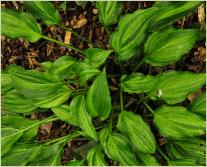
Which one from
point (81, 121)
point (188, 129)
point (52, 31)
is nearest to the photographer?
point (188, 129)

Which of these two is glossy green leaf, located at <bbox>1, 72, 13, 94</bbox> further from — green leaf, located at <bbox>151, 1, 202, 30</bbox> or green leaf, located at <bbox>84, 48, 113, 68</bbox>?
green leaf, located at <bbox>151, 1, 202, 30</bbox>

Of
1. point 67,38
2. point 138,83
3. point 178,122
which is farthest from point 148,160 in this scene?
point 67,38

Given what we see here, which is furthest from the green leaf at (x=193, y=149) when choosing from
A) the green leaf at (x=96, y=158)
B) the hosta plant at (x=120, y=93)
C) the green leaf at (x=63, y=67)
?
the green leaf at (x=63, y=67)

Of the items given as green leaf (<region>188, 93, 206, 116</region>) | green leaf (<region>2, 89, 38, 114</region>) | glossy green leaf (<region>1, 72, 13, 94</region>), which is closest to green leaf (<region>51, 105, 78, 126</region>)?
green leaf (<region>2, 89, 38, 114</region>)

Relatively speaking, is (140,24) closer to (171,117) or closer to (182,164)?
(171,117)

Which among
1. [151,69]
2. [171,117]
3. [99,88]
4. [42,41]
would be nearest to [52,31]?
[42,41]

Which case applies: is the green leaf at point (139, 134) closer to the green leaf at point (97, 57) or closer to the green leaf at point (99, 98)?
the green leaf at point (99, 98)
